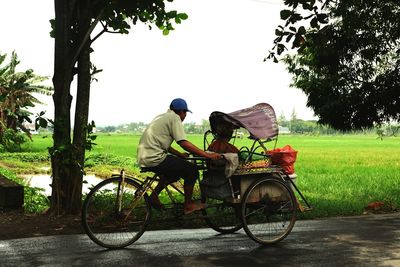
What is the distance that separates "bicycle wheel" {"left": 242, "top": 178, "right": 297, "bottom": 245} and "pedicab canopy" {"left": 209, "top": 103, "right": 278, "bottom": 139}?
0.62m

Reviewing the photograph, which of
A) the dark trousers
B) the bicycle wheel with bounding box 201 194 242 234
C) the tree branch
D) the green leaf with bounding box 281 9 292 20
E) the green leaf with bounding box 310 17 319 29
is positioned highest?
the green leaf with bounding box 281 9 292 20

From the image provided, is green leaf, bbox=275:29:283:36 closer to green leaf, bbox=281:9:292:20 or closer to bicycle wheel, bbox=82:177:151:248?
green leaf, bbox=281:9:292:20

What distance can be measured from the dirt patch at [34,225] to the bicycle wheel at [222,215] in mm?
1834

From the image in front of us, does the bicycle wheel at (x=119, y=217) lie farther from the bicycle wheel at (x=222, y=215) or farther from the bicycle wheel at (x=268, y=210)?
the bicycle wheel at (x=268, y=210)

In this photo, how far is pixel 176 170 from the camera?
6.15 meters

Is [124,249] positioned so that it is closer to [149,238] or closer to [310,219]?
[149,238]

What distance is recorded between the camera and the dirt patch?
7.02 meters

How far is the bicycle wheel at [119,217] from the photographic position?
597cm

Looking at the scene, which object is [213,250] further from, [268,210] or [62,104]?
[62,104]

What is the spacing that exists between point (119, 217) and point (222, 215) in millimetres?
1392

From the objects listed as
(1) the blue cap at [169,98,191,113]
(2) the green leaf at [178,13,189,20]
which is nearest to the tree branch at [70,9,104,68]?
(2) the green leaf at [178,13,189,20]

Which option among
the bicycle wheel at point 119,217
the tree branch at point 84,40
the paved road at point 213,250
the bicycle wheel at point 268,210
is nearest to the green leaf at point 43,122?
the tree branch at point 84,40

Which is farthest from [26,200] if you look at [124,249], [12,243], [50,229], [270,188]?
[270,188]

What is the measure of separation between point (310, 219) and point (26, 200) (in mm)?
5323
